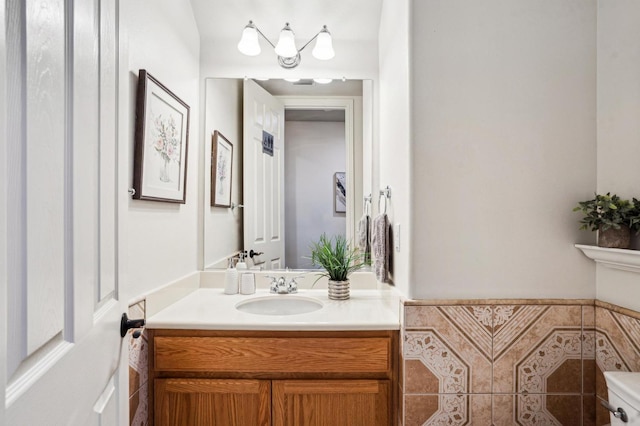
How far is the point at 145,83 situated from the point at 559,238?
5.26 feet

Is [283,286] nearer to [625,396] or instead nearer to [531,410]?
[531,410]

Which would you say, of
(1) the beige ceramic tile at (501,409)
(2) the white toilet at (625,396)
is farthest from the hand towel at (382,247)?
(2) the white toilet at (625,396)

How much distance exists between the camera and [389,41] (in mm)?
1656

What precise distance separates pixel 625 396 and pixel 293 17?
2.06 metres

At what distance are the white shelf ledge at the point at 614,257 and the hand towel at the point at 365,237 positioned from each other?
0.90 metres

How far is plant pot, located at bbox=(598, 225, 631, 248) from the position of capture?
3.75ft

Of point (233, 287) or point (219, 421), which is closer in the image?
point (219, 421)

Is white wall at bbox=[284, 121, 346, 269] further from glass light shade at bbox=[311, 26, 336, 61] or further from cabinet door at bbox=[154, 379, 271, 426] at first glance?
cabinet door at bbox=[154, 379, 271, 426]

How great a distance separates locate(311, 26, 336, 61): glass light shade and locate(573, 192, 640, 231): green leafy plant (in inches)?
52.1

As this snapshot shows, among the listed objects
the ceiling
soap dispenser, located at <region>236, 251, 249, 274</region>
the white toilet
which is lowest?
the white toilet

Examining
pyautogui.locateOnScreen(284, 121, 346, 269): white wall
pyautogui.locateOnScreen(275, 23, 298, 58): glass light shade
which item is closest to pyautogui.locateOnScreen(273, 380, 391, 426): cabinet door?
pyautogui.locateOnScreen(284, 121, 346, 269): white wall

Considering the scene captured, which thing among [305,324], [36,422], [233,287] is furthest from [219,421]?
[36,422]

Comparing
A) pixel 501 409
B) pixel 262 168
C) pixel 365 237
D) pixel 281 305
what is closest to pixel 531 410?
pixel 501 409

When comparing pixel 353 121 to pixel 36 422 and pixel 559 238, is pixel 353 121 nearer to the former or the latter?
pixel 559 238
